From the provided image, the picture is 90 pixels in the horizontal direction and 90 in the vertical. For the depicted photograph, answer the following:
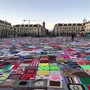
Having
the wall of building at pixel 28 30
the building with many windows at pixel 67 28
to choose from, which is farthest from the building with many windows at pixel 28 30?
the building with many windows at pixel 67 28

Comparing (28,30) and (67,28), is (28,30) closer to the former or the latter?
(28,30)

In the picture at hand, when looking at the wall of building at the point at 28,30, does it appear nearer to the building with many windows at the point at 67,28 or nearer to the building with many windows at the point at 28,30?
the building with many windows at the point at 28,30

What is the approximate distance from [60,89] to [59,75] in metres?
1.64

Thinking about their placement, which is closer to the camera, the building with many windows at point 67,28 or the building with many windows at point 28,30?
the building with many windows at point 67,28

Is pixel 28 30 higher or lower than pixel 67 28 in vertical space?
lower

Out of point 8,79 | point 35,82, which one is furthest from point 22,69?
point 35,82

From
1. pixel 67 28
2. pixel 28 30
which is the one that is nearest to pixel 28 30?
pixel 28 30

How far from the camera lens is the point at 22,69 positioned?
854cm

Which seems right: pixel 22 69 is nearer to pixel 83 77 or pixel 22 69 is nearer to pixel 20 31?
pixel 83 77

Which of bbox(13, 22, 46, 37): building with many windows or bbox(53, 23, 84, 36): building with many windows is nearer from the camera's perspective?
bbox(53, 23, 84, 36): building with many windows

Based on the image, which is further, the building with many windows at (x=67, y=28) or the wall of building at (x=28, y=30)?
the wall of building at (x=28, y=30)

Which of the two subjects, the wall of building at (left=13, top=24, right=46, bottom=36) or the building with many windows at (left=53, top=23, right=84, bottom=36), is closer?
the building with many windows at (left=53, top=23, right=84, bottom=36)

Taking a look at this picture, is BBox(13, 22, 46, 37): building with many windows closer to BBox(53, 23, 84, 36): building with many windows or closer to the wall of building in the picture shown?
the wall of building

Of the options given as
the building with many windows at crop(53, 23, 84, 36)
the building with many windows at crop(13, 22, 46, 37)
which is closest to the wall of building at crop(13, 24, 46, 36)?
the building with many windows at crop(13, 22, 46, 37)
